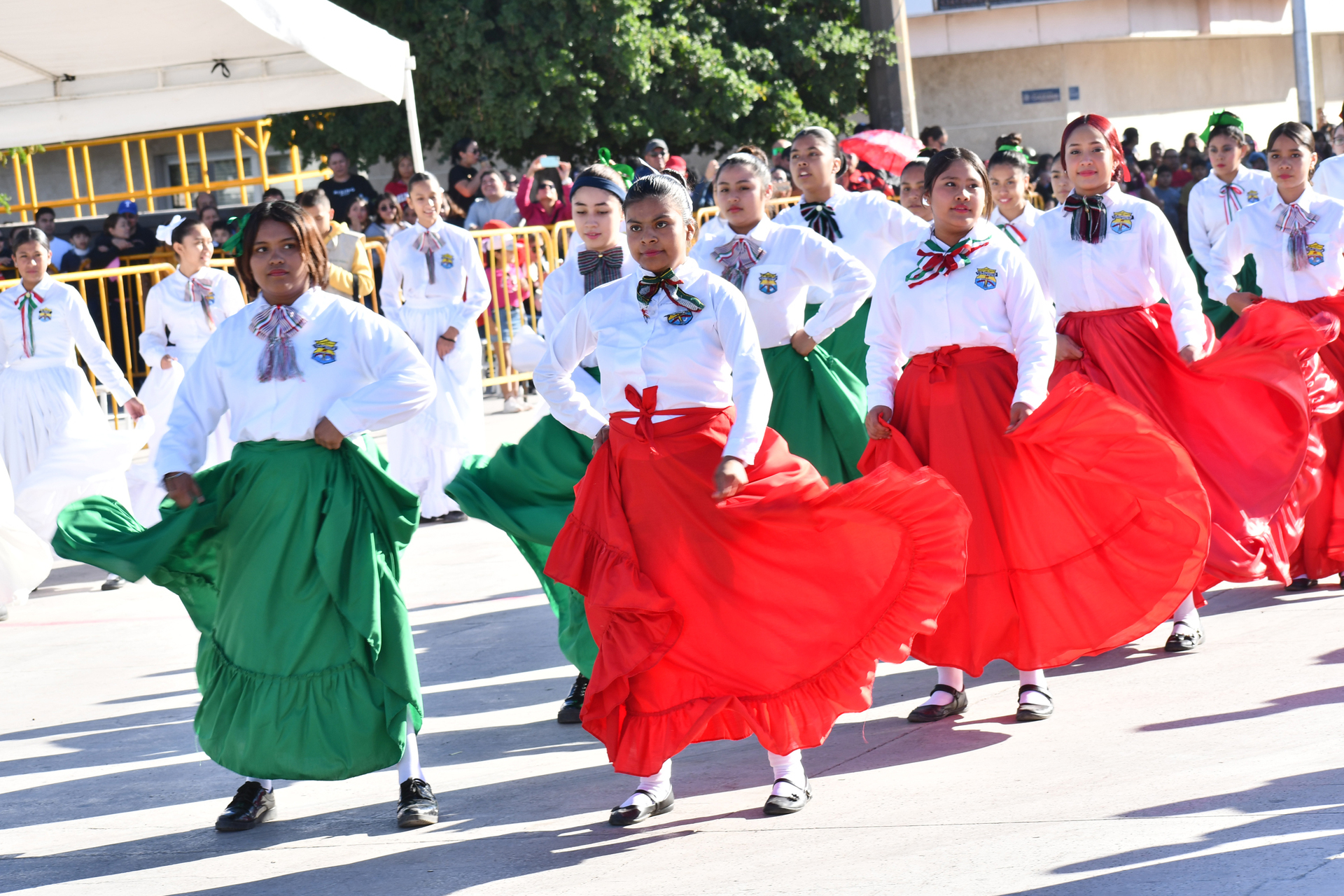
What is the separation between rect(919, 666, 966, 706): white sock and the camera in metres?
5.93

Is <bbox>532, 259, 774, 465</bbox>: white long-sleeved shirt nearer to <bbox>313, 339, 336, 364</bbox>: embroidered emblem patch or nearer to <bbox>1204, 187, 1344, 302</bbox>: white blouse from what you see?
<bbox>313, 339, 336, 364</bbox>: embroidered emblem patch

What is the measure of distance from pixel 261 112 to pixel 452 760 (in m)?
8.48

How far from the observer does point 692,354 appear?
504 cm

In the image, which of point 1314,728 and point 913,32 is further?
point 913,32

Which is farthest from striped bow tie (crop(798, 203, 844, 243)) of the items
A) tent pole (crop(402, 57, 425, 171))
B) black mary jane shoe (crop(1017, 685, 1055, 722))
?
tent pole (crop(402, 57, 425, 171))

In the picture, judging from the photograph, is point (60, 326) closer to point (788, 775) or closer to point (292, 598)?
point (292, 598)

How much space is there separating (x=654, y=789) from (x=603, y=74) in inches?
688

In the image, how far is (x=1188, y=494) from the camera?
560cm

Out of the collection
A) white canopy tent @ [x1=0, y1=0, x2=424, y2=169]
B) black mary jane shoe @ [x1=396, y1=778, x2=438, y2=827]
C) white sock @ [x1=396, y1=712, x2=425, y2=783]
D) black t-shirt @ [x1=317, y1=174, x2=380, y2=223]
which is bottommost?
black mary jane shoe @ [x1=396, y1=778, x2=438, y2=827]

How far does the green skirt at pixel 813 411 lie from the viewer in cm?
670

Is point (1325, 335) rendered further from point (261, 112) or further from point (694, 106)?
point (694, 106)

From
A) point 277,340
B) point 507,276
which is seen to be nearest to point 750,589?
point 277,340

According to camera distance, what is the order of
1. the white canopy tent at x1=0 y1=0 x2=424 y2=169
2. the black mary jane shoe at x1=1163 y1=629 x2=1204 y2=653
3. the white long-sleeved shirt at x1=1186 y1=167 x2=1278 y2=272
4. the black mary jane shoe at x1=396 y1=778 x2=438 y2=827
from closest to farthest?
1. the black mary jane shoe at x1=396 y1=778 x2=438 y2=827
2. the black mary jane shoe at x1=1163 y1=629 x2=1204 y2=653
3. the white long-sleeved shirt at x1=1186 y1=167 x2=1278 y2=272
4. the white canopy tent at x1=0 y1=0 x2=424 y2=169

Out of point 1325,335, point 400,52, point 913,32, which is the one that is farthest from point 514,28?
point 1325,335
